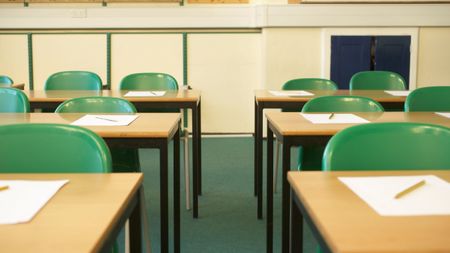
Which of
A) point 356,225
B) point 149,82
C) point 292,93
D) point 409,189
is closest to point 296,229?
point 409,189

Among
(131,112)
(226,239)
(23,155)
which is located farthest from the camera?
(226,239)

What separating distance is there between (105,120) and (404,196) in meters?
1.51

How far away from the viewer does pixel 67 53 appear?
5824 millimetres

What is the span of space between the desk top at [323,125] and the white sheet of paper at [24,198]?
44.5 inches

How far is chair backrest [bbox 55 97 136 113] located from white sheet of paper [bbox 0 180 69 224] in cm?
123

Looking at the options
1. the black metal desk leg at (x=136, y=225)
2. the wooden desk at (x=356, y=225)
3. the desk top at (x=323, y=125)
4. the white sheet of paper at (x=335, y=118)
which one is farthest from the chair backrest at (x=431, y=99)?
the black metal desk leg at (x=136, y=225)

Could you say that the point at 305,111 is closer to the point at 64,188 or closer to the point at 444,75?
the point at 64,188

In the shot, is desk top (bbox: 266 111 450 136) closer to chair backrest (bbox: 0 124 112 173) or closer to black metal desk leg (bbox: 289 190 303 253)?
black metal desk leg (bbox: 289 190 303 253)

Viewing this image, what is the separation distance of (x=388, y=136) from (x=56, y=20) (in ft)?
15.7

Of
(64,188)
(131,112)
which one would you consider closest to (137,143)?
(131,112)

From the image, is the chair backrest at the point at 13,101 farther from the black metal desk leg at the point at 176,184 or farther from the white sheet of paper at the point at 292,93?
the white sheet of paper at the point at 292,93

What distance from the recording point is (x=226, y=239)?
296 centimetres

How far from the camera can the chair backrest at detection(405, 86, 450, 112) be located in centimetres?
298

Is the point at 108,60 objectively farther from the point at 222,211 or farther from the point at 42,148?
the point at 42,148
